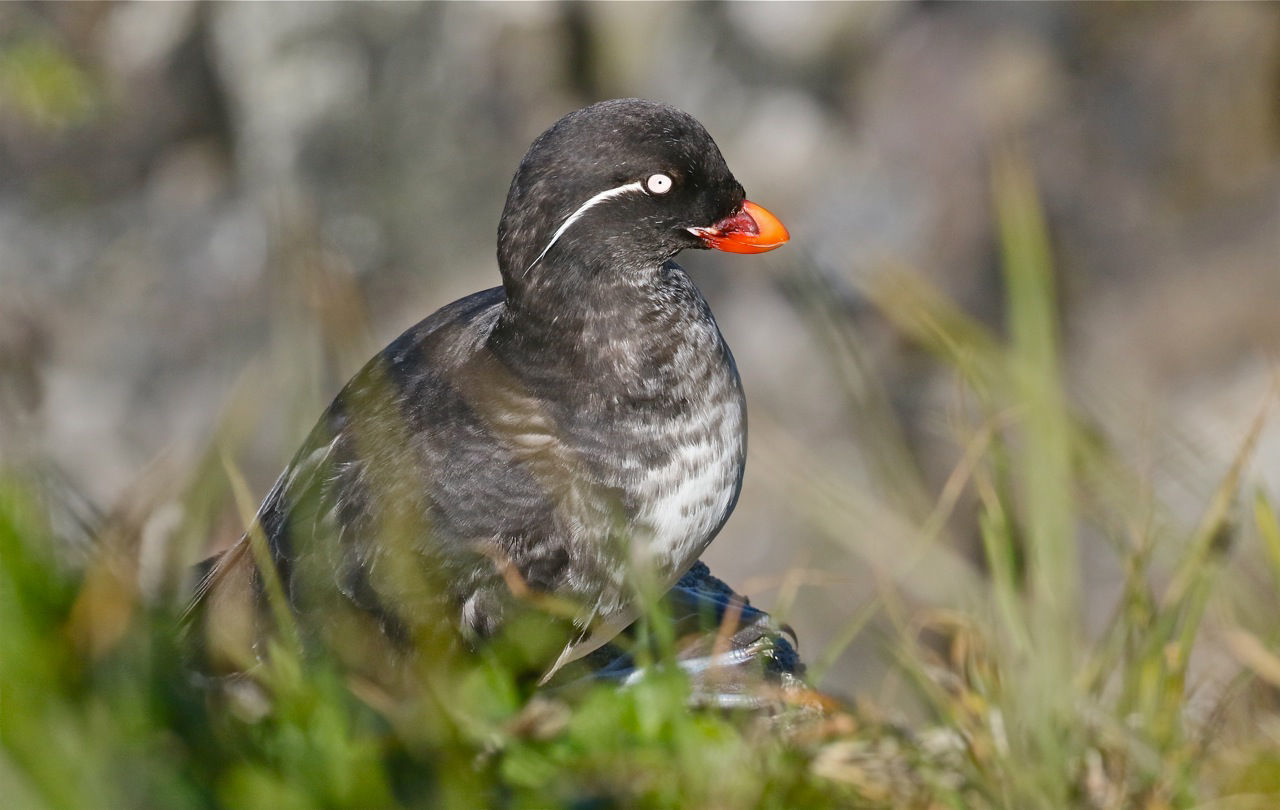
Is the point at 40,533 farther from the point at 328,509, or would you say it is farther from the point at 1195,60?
the point at 1195,60

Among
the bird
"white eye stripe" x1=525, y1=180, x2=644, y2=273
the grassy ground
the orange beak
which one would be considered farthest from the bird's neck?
the grassy ground

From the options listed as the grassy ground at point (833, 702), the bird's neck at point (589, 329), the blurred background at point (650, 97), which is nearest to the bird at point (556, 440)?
the bird's neck at point (589, 329)

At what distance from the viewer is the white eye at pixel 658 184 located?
3.54m

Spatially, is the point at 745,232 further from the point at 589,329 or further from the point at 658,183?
the point at 589,329

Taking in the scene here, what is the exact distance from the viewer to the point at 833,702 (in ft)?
9.54

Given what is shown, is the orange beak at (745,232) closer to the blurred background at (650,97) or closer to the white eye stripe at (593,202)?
the white eye stripe at (593,202)

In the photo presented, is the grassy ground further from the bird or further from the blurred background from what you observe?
the blurred background

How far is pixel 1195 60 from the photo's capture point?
11.1 m

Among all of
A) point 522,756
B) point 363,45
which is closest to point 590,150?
point 522,756

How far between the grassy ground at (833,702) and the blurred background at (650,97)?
316 inches

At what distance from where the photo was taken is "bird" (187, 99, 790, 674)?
11.4 feet

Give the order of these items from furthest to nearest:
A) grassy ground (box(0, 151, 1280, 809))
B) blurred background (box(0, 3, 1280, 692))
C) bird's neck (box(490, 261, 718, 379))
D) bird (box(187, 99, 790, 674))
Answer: blurred background (box(0, 3, 1280, 692))
bird's neck (box(490, 261, 718, 379))
bird (box(187, 99, 790, 674))
grassy ground (box(0, 151, 1280, 809))

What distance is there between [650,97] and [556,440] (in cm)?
845

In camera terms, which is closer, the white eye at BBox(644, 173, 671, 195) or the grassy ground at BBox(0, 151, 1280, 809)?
the grassy ground at BBox(0, 151, 1280, 809)
